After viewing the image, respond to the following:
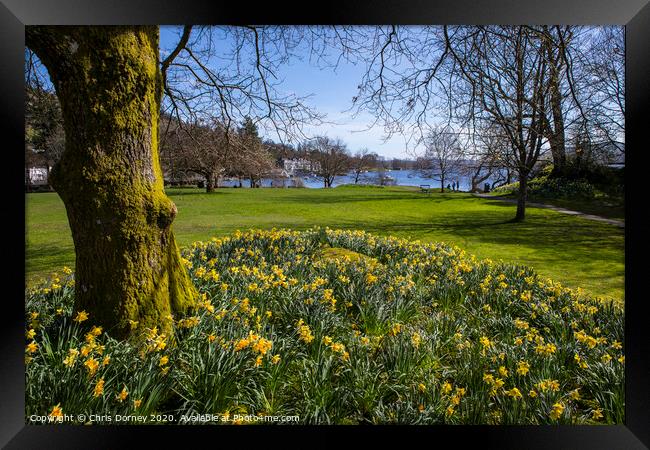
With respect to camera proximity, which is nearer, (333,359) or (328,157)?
(333,359)

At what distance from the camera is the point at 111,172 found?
198cm

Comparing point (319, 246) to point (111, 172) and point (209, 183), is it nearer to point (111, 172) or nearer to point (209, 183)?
point (209, 183)

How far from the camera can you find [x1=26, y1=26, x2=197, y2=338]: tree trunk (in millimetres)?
1940

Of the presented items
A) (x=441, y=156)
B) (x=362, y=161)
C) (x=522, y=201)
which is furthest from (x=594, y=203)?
(x=362, y=161)

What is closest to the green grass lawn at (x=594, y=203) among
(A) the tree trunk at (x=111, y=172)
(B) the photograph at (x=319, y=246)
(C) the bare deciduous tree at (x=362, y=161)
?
(B) the photograph at (x=319, y=246)

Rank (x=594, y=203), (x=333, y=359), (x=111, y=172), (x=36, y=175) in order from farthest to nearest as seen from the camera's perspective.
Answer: (x=594, y=203), (x=36, y=175), (x=333, y=359), (x=111, y=172)

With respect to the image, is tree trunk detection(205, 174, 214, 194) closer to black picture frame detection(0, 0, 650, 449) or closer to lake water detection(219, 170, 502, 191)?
lake water detection(219, 170, 502, 191)

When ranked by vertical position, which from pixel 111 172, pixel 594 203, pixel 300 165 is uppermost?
pixel 300 165

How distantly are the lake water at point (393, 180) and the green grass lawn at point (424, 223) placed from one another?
10 centimetres

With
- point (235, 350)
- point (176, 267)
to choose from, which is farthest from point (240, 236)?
point (235, 350)

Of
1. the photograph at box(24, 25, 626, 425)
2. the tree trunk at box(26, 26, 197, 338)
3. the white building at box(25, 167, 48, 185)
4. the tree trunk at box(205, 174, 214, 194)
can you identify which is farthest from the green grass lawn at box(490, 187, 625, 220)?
the white building at box(25, 167, 48, 185)

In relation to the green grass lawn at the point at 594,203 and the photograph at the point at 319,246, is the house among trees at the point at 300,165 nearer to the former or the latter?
the photograph at the point at 319,246
